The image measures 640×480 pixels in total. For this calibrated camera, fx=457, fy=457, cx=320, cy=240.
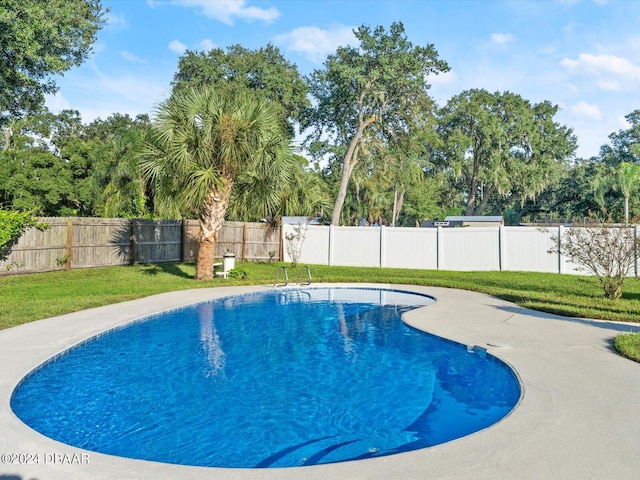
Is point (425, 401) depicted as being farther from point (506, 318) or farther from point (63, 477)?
point (506, 318)

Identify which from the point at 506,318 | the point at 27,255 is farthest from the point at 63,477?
the point at 27,255

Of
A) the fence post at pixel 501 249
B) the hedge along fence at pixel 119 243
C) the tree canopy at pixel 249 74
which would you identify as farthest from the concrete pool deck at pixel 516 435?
the tree canopy at pixel 249 74

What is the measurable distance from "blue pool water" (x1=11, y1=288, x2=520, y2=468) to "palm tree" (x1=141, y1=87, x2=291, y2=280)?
6441 mm

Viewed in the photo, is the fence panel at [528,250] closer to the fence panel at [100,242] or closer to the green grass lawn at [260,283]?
the green grass lawn at [260,283]

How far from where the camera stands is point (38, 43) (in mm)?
14523

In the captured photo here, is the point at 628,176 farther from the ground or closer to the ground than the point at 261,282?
farther from the ground

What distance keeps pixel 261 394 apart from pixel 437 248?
14958 mm

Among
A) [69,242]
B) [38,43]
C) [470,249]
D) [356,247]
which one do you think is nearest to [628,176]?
[470,249]

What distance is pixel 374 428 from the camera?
4.47 meters

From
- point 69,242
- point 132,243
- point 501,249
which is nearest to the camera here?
point 69,242

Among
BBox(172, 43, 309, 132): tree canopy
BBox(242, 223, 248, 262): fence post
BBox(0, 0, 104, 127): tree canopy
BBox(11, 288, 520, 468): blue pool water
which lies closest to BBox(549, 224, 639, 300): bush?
BBox(11, 288, 520, 468): blue pool water

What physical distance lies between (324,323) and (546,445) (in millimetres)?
6191

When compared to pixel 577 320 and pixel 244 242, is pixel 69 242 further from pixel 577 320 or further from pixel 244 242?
pixel 577 320

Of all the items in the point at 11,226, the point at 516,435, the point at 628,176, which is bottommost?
the point at 516,435
